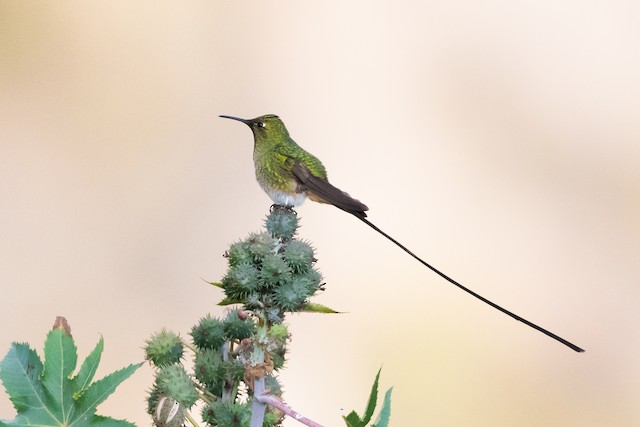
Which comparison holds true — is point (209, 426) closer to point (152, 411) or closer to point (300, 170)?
point (152, 411)

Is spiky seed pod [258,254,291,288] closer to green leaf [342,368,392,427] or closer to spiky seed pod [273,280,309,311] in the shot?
spiky seed pod [273,280,309,311]

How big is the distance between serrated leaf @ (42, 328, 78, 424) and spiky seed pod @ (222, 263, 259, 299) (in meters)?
0.27

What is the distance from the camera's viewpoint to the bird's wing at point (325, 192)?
2082 mm

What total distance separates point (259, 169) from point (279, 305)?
1.19 metres

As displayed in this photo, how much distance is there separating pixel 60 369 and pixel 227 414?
0.29 meters

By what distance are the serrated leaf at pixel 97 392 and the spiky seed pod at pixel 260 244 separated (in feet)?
1.06

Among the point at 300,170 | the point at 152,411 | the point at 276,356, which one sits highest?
the point at 300,170

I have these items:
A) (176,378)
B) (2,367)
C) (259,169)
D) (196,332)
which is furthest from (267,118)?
(2,367)

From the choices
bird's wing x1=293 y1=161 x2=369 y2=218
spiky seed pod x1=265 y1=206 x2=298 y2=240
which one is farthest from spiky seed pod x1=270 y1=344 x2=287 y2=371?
bird's wing x1=293 y1=161 x2=369 y2=218

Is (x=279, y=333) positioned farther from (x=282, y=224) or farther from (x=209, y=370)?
(x=282, y=224)

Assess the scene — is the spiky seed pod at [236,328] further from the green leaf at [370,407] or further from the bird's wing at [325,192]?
the bird's wing at [325,192]

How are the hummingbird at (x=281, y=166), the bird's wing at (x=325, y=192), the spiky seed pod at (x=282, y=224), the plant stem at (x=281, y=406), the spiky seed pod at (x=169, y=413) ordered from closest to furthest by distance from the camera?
the plant stem at (x=281, y=406)
the spiky seed pod at (x=169, y=413)
the spiky seed pod at (x=282, y=224)
the bird's wing at (x=325, y=192)
the hummingbird at (x=281, y=166)

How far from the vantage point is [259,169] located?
2590 millimetres

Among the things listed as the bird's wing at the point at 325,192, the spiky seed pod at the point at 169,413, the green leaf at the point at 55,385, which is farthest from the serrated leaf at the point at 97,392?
the bird's wing at the point at 325,192
